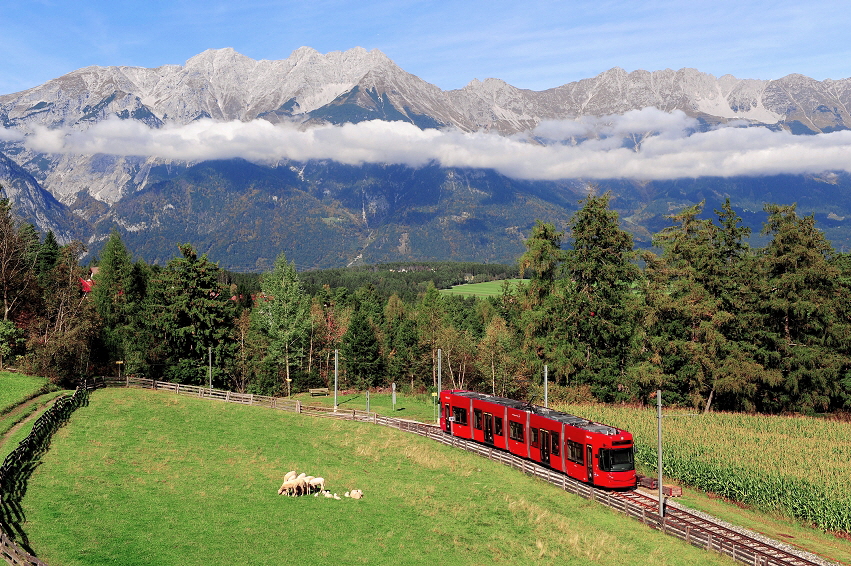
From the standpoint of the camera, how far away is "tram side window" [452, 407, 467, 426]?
48.2 metres

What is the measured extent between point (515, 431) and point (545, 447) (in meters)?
3.37

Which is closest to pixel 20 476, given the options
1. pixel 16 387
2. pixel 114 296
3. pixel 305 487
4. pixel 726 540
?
pixel 305 487

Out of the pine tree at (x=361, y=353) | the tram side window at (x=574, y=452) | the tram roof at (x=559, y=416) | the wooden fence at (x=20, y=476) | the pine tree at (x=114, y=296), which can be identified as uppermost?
the pine tree at (x=114, y=296)

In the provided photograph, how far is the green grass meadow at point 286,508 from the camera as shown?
2475 centimetres

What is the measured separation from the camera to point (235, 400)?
192 feet

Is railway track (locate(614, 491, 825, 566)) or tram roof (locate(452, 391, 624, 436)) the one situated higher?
tram roof (locate(452, 391, 624, 436))

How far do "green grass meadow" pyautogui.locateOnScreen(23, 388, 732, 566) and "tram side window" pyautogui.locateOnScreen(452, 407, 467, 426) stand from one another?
3.74m

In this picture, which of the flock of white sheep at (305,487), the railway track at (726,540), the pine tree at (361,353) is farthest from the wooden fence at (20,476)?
the pine tree at (361,353)

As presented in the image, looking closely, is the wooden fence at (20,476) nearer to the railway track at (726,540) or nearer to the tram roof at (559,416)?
the railway track at (726,540)

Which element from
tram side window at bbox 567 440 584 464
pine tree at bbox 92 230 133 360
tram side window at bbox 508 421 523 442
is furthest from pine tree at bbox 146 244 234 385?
tram side window at bbox 567 440 584 464

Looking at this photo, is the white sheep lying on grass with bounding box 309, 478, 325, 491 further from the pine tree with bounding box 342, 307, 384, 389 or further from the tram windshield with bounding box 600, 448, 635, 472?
the pine tree with bounding box 342, 307, 384, 389

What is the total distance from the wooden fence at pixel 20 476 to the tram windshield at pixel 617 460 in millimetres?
27722

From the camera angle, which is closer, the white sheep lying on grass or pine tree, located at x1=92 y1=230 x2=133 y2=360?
the white sheep lying on grass

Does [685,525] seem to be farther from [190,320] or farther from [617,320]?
[190,320]
